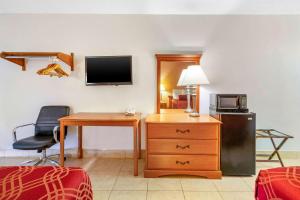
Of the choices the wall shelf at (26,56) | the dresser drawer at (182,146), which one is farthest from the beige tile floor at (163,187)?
the wall shelf at (26,56)

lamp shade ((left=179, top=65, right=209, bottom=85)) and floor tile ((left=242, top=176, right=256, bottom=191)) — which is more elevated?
lamp shade ((left=179, top=65, right=209, bottom=85))

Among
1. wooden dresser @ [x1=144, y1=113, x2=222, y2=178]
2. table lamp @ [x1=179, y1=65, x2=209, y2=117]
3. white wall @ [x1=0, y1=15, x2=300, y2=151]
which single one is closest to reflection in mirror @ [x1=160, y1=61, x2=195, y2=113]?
white wall @ [x1=0, y1=15, x2=300, y2=151]

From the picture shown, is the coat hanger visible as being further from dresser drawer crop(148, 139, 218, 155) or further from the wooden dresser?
dresser drawer crop(148, 139, 218, 155)

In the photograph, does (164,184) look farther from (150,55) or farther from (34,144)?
(150,55)

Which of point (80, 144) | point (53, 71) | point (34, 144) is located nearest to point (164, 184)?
point (80, 144)

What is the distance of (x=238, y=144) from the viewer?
2395 millimetres

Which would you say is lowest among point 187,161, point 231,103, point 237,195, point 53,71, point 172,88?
point 237,195

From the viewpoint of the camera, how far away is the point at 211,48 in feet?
9.80

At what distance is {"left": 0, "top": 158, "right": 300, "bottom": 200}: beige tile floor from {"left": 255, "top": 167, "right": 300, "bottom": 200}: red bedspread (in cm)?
75

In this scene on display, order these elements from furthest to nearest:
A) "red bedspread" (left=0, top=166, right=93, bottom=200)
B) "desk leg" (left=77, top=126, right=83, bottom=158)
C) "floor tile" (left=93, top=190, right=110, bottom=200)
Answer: "desk leg" (left=77, top=126, right=83, bottom=158)
"floor tile" (left=93, top=190, right=110, bottom=200)
"red bedspread" (left=0, top=166, right=93, bottom=200)

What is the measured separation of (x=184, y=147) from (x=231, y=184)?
675 mm

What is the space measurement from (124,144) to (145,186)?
102 cm

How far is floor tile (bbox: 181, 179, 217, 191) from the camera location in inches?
84.4

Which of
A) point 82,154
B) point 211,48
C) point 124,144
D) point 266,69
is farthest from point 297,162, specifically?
point 82,154
